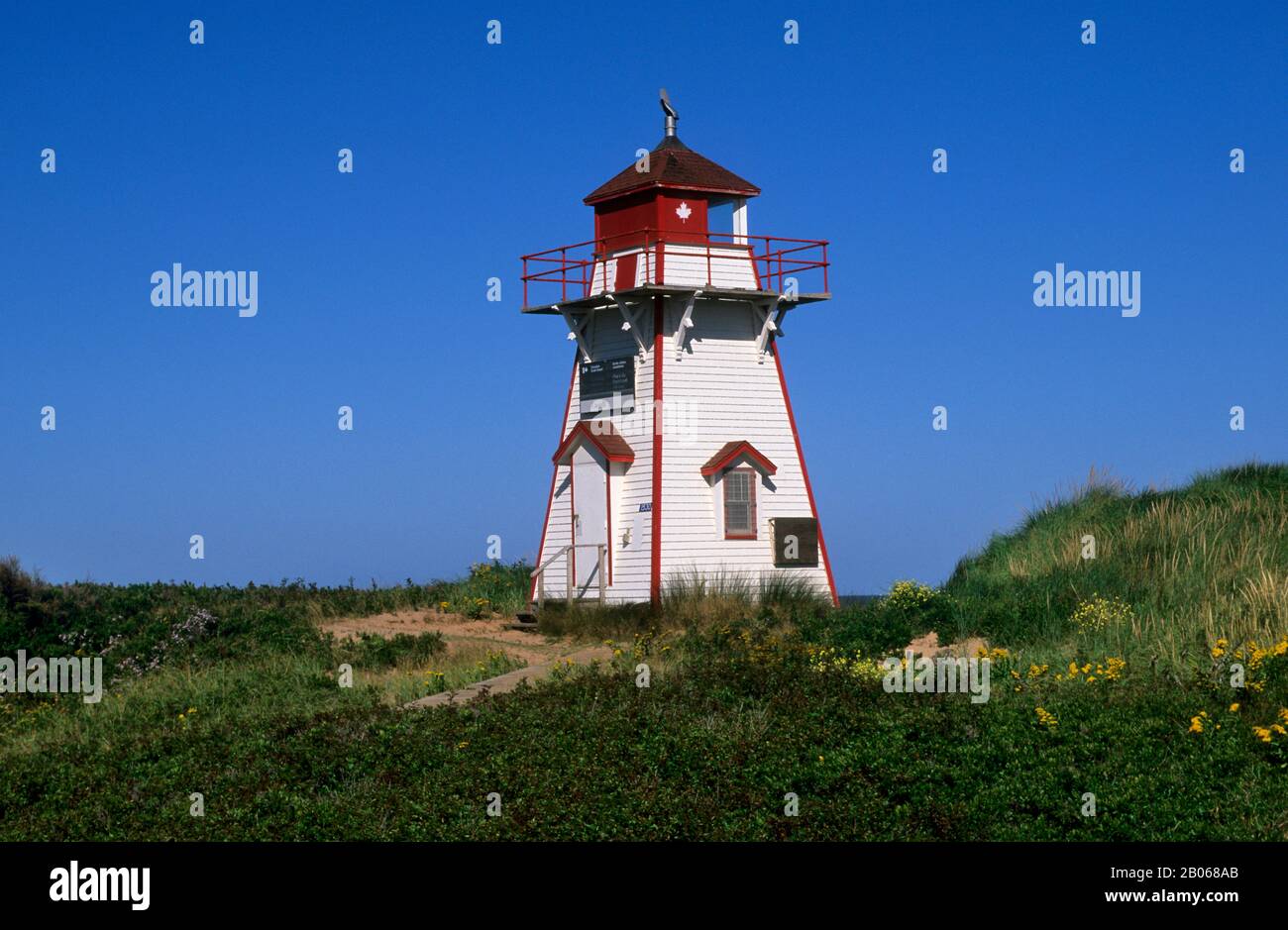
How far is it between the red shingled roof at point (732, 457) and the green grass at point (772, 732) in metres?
5.99

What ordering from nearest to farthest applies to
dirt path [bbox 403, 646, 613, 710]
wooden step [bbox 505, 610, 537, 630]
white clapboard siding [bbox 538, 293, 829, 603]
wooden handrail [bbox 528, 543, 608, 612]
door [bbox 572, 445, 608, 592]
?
dirt path [bbox 403, 646, 613, 710]
white clapboard siding [bbox 538, 293, 829, 603]
wooden handrail [bbox 528, 543, 608, 612]
door [bbox 572, 445, 608, 592]
wooden step [bbox 505, 610, 537, 630]

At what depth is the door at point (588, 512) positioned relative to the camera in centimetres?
3112

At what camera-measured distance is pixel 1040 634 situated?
2075 cm

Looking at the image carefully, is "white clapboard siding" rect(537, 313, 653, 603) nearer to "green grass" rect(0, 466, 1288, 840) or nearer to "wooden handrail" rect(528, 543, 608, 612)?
"wooden handrail" rect(528, 543, 608, 612)

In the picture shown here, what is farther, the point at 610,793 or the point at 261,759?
the point at 261,759

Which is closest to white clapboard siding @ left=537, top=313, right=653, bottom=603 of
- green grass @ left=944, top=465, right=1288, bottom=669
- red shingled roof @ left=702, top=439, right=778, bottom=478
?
red shingled roof @ left=702, top=439, right=778, bottom=478

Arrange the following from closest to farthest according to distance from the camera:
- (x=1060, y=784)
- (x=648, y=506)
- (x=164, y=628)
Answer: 1. (x=1060, y=784)
2. (x=164, y=628)
3. (x=648, y=506)

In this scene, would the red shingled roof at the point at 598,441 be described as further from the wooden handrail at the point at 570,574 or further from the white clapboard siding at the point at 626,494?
the wooden handrail at the point at 570,574

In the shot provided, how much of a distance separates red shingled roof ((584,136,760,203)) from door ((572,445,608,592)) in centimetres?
552

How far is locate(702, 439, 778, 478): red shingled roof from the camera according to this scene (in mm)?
30688

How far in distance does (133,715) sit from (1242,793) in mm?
14603

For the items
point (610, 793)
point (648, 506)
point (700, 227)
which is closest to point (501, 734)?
point (610, 793)

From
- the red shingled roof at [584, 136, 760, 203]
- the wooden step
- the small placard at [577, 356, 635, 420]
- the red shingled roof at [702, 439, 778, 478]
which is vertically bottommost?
the wooden step
